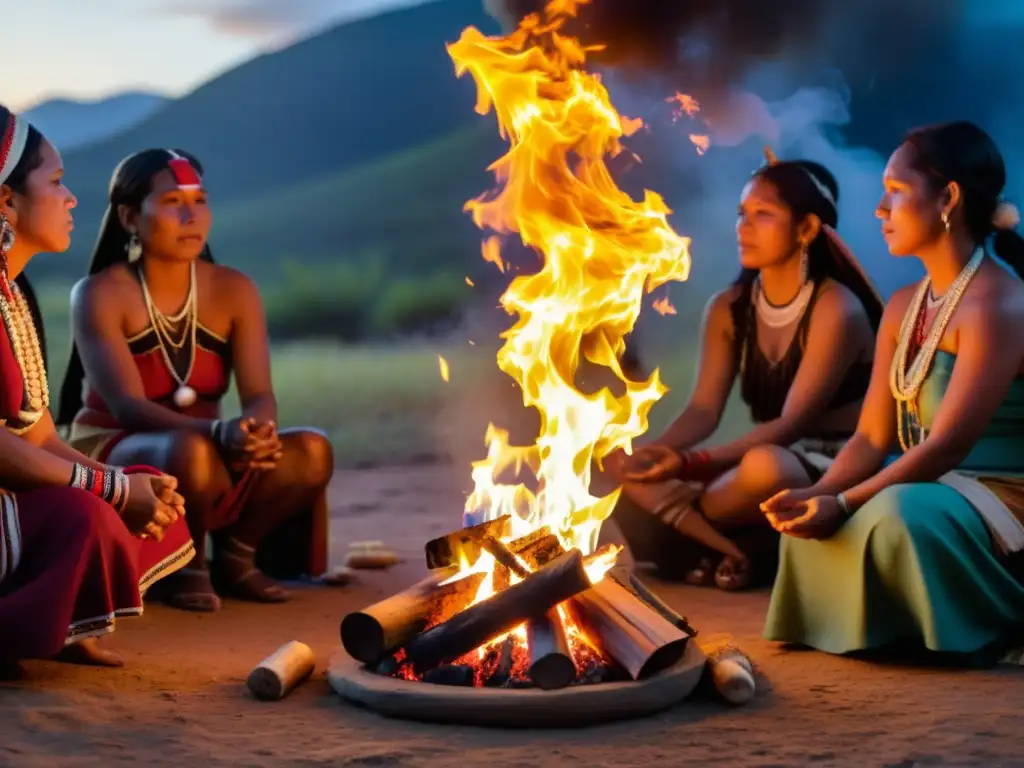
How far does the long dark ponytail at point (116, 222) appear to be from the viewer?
18.8 feet

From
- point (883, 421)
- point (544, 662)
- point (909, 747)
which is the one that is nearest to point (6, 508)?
point (544, 662)

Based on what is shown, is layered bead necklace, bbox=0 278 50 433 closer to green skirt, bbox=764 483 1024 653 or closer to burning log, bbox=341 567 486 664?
burning log, bbox=341 567 486 664

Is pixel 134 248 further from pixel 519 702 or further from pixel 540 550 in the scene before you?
pixel 519 702

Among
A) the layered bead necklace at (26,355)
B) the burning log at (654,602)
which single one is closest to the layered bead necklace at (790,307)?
the burning log at (654,602)

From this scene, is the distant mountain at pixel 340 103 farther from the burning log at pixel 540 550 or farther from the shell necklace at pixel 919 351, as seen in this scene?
the burning log at pixel 540 550

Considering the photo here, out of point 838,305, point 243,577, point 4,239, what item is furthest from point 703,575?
point 4,239

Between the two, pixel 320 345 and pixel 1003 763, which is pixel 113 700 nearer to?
pixel 1003 763

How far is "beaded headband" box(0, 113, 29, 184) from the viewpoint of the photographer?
4.41m

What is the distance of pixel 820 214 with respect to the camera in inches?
235

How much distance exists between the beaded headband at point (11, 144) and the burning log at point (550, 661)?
2.26 meters

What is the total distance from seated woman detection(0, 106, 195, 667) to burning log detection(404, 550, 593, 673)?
98 cm

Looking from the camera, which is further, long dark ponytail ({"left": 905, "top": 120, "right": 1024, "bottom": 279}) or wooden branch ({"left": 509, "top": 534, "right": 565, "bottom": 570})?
long dark ponytail ({"left": 905, "top": 120, "right": 1024, "bottom": 279})

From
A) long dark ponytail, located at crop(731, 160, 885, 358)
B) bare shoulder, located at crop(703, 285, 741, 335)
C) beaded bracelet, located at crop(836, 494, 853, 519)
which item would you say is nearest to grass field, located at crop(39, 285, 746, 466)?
bare shoulder, located at crop(703, 285, 741, 335)

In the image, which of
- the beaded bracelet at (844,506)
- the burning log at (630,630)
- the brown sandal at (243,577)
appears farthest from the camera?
the brown sandal at (243,577)
